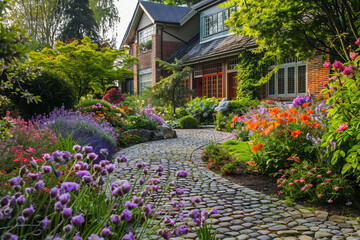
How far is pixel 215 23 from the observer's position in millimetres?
20562

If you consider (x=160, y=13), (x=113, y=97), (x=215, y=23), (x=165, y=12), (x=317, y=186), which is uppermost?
(x=165, y=12)

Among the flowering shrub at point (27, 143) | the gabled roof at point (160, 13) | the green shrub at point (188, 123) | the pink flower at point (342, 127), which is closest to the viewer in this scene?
the pink flower at point (342, 127)

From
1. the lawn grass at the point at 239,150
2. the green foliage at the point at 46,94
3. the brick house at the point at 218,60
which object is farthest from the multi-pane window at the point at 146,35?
the lawn grass at the point at 239,150

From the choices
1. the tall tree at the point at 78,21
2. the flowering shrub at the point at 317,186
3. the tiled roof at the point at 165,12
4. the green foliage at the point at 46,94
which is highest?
the tall tree at the point at 78,21

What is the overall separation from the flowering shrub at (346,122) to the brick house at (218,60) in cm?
893

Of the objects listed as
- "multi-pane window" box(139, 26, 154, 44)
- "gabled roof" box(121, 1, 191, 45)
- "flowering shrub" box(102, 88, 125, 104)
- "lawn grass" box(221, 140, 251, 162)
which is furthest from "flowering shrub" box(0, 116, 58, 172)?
"multi-pane window" box(139, 26, 154, 44)

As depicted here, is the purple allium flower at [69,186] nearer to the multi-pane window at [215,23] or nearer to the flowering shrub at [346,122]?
the flowering shrub at [346,122]

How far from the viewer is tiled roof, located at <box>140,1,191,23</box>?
2412 cm

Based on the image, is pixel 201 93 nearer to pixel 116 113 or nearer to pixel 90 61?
pixel 90 61

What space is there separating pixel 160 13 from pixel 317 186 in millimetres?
22853

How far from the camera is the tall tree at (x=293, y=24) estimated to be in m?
6.88

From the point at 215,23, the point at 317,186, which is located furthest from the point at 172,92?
the point at 317,186

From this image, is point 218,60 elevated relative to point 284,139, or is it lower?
elevated

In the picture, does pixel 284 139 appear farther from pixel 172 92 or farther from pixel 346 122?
pixel 172 92
